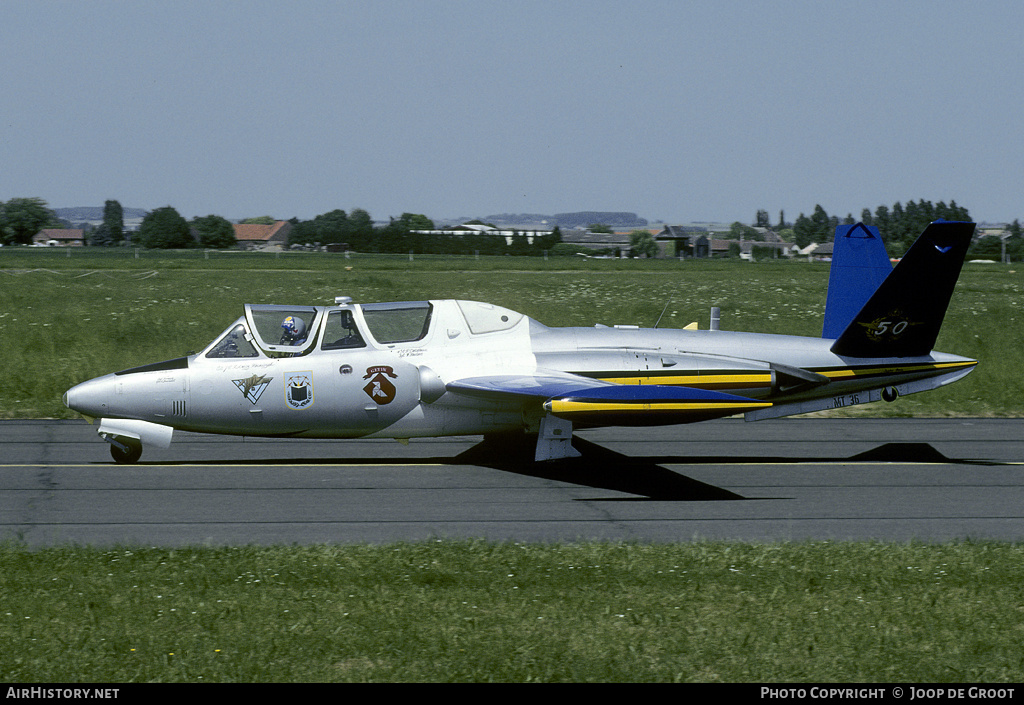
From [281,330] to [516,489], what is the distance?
3.84 m

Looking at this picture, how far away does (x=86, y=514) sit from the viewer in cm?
1157

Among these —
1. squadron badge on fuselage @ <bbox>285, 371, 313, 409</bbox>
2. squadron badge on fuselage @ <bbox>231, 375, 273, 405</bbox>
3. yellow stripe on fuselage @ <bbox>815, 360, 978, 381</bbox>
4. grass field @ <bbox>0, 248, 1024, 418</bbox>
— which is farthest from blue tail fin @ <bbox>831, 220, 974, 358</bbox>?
squadron badge on fuselage @ <bbox>231, 375, 273, 405</bbox>

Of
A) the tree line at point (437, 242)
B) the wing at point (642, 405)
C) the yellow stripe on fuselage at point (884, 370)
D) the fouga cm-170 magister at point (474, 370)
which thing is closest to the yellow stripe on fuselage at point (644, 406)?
the wing at point (642, 405)

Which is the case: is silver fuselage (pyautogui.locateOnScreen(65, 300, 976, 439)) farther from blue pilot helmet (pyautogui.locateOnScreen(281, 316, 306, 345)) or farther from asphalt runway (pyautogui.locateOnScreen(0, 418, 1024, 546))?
asphalt runway (pyautogui.locateOnScreen(0, 418, 1024, 546))

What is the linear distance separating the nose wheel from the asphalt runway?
Answer: 184mm

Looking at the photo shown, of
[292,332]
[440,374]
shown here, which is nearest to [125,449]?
[292,332]

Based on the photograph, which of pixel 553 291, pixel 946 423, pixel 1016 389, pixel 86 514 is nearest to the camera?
pixel 86 514

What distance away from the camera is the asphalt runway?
1110 centimetres

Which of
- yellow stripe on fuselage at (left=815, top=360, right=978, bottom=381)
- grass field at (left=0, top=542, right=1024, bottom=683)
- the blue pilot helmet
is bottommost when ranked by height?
grass field at (left=0, top=542, right=1024, bottom=683)

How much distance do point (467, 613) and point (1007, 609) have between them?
4.19 metres

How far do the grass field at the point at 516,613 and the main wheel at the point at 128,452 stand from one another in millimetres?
4633

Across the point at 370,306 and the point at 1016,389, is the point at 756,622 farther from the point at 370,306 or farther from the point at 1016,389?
the point at 1016,389

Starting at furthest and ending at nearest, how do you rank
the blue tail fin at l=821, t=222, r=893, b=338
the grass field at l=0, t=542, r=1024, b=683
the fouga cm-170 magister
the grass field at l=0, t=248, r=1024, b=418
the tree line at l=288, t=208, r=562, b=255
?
the tree line at l=288, t=208, r=562, b=255 → the grass field at l=0, t=248, r=1024, b=418 → the blue tail fin at l=821, t=222, r=893, b=338 → the fouga cm-170 magister → the grass field at l=0, t=542, r=1024, b=683
